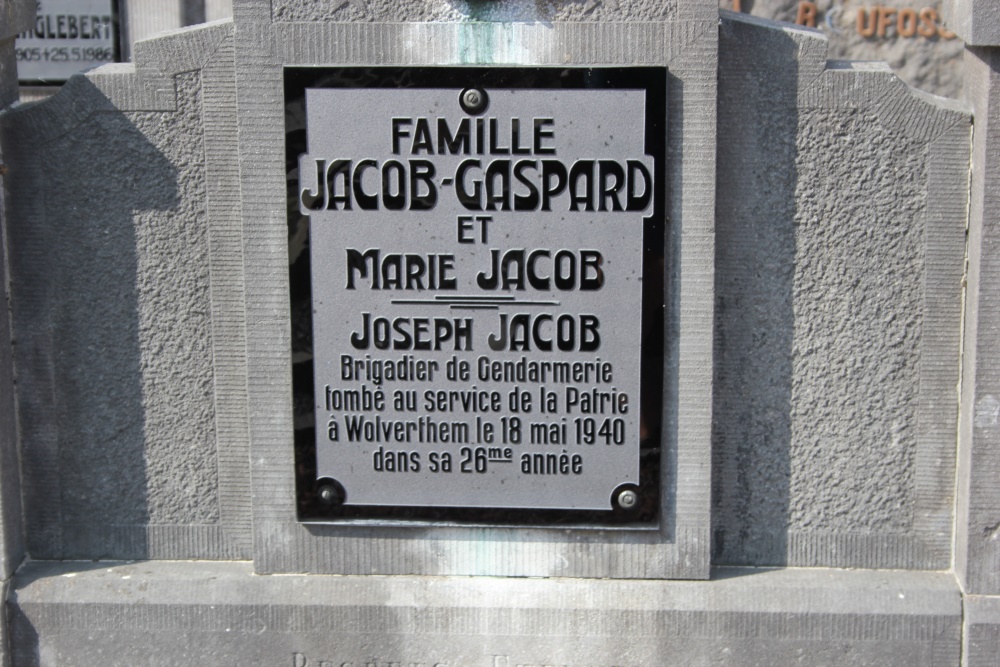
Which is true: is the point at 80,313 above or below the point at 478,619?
above

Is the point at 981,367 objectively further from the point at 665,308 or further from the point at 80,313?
the point at 80,313

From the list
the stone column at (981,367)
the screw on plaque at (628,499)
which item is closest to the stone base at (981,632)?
the stone column at (981,367)

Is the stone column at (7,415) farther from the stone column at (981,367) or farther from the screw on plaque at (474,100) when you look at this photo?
the stone column at (981,367)

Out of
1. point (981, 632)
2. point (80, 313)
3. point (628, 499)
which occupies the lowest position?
point (981, 632)

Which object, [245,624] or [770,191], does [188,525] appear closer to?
[245,624]

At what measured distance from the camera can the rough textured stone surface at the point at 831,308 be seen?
3.77 metres

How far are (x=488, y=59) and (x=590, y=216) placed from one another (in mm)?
528

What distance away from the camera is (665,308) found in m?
3.78

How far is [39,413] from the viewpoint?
405cm

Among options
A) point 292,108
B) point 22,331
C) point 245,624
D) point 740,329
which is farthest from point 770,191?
point 22,331

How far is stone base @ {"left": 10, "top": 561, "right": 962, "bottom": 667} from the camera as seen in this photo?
3867 millimetres

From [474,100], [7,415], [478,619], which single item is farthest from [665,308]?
[7,415]

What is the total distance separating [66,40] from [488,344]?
4.99 m

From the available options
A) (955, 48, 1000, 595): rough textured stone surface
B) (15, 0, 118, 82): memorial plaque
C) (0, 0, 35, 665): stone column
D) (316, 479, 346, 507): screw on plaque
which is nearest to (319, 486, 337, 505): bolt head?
(316, 479, 346, 507): screw on plaque
